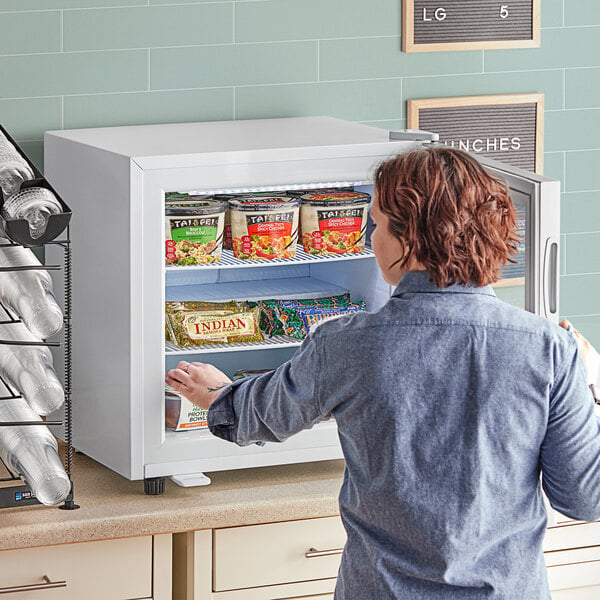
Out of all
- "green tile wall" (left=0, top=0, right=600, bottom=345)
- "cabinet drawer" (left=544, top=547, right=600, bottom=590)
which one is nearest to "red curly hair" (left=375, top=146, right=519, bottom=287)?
"cabinet drawer" (left=544, top=547, right=600, bottom=590)

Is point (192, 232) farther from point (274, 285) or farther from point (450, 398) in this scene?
point (450, 398)

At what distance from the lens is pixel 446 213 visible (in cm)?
154

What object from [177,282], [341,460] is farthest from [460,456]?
[177,282]

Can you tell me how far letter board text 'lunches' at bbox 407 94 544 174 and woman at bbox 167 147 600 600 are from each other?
1384 millimetres

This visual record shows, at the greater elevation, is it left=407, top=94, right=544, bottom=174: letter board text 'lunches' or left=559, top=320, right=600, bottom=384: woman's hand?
left=407, top=94, right=544, bottom=174: letter board text 'lunches'

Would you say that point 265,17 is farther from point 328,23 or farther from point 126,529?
point 126,529

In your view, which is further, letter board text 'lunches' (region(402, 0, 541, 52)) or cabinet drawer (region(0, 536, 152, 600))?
letter board text 'lunches' (region(402, 0, 541, 52))

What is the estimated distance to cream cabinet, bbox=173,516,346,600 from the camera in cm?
228

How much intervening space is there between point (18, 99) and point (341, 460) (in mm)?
1113

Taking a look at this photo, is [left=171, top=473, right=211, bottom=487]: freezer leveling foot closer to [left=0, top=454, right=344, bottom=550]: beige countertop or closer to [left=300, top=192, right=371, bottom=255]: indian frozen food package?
[left=0, top=454, right=344, bottom=550]: beige countertop

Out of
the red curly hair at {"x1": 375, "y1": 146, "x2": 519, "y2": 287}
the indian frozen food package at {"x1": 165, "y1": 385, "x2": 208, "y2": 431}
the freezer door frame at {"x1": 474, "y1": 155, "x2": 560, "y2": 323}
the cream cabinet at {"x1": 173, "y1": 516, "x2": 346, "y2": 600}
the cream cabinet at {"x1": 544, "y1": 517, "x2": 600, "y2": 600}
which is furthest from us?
the cream cabinet at {"x1": 544, "y1": 517, "x2": 600, "y2": 600}

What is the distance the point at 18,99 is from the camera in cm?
264

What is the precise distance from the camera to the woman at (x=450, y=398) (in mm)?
1555

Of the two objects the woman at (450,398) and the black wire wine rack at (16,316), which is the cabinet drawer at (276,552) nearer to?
the black wire wine rack at (16,316)
